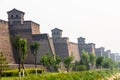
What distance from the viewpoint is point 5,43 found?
1853 inches

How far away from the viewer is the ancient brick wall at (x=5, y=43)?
151 feet

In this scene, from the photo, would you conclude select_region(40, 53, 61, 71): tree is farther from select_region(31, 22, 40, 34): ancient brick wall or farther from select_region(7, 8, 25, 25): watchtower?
select_region(7, 8, 25, 25): watchtower

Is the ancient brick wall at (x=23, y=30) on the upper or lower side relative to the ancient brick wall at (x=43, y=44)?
upper

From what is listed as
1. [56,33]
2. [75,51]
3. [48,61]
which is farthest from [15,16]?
[75,51]

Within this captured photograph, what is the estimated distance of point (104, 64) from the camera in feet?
268

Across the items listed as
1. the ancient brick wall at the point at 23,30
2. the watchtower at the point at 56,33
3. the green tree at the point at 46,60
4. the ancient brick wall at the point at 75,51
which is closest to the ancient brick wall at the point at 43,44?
the ancient brick wall at the point at 23,30

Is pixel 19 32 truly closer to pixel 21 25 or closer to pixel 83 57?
pixel 21 25

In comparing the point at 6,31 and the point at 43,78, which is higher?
the point at 6,31

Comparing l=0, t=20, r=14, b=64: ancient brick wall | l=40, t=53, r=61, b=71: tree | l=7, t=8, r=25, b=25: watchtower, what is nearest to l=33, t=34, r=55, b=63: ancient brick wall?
l=40, t=53, r=61, b=71: tree

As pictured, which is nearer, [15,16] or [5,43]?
[5,43]

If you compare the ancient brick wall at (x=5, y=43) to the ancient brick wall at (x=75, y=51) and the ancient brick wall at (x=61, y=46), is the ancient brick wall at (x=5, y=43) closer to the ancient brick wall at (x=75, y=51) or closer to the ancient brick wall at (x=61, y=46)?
the ancient brick wall at (x=61, y=46)

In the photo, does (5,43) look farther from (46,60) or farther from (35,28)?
(35,28)

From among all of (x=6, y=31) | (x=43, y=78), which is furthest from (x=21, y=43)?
(x=6, y=31)

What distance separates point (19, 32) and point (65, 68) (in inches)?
513
